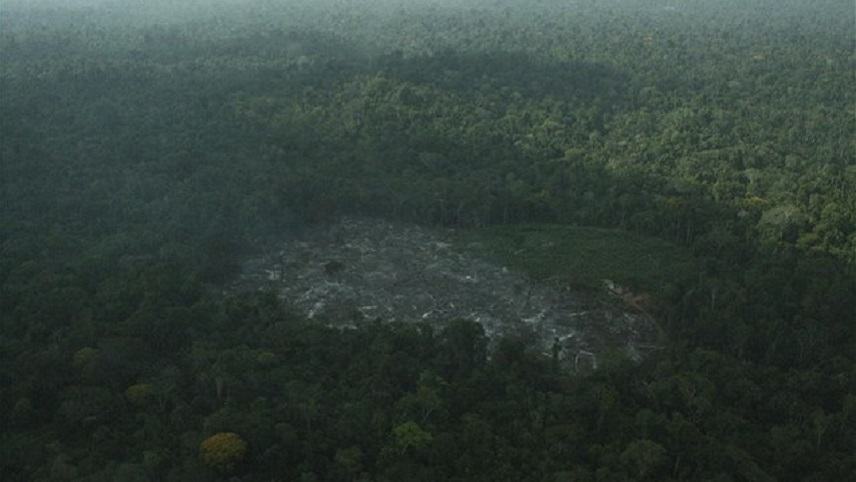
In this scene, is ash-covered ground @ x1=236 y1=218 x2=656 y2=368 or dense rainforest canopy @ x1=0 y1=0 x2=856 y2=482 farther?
ash-covered ground @ x1=236 y1=218 x2=656 y2=368

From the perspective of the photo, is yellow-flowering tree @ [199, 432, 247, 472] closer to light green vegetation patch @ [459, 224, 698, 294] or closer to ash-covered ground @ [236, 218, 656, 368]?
ash-covered ground @ [236, 218, 656, 368]

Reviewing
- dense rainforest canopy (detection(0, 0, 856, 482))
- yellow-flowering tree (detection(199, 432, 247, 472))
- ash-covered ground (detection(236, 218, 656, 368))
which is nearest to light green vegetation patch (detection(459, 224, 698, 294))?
dense rainforest canopy (detection(0, 0, 856, 482))

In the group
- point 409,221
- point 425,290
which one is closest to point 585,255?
point 425,290

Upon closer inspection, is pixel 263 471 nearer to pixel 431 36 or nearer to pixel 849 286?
pixel 849 286

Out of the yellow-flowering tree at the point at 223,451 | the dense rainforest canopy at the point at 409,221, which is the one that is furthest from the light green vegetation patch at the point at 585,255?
the yellow-flowering tree at the point at 223,451

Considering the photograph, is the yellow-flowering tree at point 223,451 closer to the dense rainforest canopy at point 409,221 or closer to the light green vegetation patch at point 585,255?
the dense rainforest canopy at point 409,221
